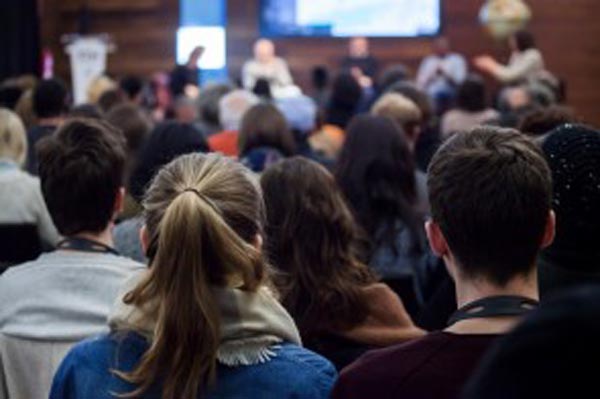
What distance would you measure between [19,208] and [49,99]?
213 cm

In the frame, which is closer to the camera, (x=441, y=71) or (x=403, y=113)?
(x=403, y=113)

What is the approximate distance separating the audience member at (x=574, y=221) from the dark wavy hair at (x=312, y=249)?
2.26 feet

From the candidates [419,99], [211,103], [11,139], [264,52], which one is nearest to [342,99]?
[211,103]

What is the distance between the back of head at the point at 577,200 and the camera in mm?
1987

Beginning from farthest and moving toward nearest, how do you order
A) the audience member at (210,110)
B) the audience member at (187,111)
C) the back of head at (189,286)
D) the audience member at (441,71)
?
→ the audience member at (441,71) → the audience member at (187,111) → the audience member at (210,110) → the back of head at (189,286)

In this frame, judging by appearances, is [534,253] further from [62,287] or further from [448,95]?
[448,95]

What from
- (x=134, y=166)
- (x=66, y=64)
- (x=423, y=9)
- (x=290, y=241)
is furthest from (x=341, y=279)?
(x=66, y=64)

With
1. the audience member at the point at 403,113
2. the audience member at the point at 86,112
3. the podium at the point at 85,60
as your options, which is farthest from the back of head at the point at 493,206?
the podium at the point at 85,60

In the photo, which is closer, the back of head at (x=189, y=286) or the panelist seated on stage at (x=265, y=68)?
the back of head at (x=189, y=286)

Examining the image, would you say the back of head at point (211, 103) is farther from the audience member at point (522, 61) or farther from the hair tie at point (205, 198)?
the audience member at point (522, 61)

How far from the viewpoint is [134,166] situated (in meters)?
3.97

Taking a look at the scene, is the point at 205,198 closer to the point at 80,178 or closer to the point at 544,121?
the point at 80,178

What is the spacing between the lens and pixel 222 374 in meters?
1.64

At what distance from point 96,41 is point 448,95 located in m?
4.17
